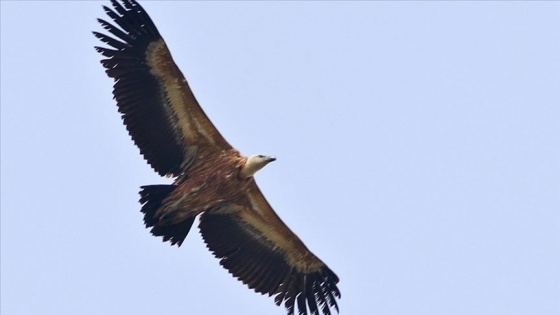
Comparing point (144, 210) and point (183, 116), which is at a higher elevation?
→ point (183, 116)

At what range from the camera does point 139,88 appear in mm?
28938

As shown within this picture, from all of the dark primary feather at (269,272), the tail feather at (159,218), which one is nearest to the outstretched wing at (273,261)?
the dark primary feather at (269,272)

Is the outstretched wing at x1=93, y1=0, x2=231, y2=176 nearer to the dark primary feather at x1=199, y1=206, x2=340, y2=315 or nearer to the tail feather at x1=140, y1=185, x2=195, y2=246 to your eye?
the tail feather at x1=140, y1=185, x2=195, y2=246

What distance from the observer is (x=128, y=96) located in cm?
2889

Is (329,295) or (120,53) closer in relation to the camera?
(120,53)

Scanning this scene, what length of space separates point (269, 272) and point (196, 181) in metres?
2.52

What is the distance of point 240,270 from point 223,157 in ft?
7.87

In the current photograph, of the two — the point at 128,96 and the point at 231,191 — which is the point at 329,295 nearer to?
the point at 231,191

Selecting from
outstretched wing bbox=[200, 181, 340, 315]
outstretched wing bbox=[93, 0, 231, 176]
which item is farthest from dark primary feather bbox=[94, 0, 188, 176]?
outstretched wing bbox=[200, 181, 340, 315]

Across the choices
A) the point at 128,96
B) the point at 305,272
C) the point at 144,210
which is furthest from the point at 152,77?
the point at 305,272

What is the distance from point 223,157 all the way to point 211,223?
152 centimetres

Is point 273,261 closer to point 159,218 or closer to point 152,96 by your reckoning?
point 159,218

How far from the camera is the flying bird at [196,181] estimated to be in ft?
94.5

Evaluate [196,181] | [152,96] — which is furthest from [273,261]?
[152,96]
